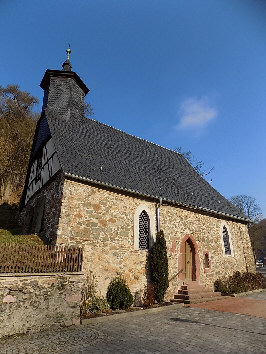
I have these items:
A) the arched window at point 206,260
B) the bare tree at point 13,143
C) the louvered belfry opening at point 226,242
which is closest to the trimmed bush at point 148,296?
the arched window at point 206,260

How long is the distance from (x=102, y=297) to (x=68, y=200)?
386 centimetres

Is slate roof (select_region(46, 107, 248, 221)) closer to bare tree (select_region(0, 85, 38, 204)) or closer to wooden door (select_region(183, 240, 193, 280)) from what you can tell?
wooden door (select_region(183, 240, 193, 280))

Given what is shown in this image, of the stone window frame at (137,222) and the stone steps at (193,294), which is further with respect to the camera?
the stone steps at (193,294)

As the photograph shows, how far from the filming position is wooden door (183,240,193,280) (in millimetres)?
11711

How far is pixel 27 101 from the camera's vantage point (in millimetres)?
25422

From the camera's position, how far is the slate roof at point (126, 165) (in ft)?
33.7

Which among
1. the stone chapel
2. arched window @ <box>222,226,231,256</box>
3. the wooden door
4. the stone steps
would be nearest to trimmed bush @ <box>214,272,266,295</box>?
the stone chapel

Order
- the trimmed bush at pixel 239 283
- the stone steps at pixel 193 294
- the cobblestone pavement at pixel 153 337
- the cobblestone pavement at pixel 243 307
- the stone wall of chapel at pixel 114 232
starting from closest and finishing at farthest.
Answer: the cobblestone pavement at pixel 153 337 < the cobblestone pavement at pixel 243 307 < the stone wall of chapel at pixel 114 232 < the stone steps at pixel 193 294 < the trimmed bush at pixel 239 283

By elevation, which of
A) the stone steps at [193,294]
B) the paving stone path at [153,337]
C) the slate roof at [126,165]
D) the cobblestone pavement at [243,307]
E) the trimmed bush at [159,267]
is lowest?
the paving stone path at [153,337]

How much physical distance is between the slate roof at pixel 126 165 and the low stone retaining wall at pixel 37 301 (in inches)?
155

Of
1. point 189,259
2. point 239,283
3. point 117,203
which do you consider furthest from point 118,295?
point 239,283


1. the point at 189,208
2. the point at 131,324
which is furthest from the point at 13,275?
the point at 189,208

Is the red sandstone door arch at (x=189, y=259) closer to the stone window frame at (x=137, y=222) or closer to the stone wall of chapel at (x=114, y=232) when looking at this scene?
the stone wall of chapel at (x=114, y=232)

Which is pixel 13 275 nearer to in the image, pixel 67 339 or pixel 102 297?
pixel 67 339
